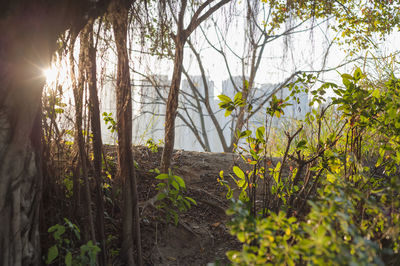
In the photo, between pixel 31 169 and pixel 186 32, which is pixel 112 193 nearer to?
pixel 31 169

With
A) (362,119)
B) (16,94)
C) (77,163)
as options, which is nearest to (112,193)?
(77,163)

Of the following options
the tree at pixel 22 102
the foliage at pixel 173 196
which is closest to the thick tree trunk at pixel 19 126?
the tree at pixel 22 102

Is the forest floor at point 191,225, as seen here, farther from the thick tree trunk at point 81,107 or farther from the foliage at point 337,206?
the thick tree trunk at point 81,107

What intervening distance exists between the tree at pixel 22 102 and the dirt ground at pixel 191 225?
1.12 meters

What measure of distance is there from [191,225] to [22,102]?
1.93 meters

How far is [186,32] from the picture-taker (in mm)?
2980

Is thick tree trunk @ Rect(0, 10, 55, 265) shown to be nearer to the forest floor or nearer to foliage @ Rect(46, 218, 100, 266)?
foliage @ Rect(46, 218, 100, 266)

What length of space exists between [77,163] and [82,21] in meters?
0.82

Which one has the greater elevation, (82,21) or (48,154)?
(82,21)

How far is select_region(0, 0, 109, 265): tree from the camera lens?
1.67m

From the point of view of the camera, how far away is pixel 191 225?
3.26 meters

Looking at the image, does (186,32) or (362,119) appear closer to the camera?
(362,119)

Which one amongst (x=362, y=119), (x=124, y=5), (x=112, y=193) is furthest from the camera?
(x=112, y=193)

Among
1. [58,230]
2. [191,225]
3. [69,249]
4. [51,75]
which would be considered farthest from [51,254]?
[191,225]
